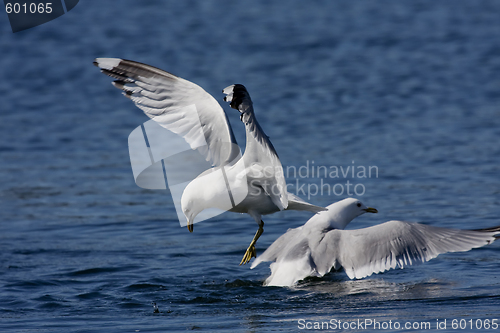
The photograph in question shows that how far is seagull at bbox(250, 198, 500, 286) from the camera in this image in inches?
234

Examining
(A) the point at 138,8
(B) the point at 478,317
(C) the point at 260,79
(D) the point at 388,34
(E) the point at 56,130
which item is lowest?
(B) the point at 478,317

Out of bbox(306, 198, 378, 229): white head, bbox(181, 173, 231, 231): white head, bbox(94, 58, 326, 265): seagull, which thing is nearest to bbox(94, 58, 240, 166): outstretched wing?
bbox(94, 58, 326, 265): seagull

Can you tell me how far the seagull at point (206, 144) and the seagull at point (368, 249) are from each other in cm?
40

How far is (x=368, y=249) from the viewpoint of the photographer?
19.7 ft

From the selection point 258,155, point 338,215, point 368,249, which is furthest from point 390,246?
point 258,155

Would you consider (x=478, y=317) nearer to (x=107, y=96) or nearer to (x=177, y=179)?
(x=177, y=179)

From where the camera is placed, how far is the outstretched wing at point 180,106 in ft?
19.7

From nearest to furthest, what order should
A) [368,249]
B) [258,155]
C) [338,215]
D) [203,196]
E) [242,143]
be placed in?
1. [258,155]
2. [203,196]
3. [368,249]
4. [338,215]
5. [242,143]

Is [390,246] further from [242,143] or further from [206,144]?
[242,143]

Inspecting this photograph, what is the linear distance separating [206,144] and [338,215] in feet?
5.21

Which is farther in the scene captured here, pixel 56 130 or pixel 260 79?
pixel 260 79

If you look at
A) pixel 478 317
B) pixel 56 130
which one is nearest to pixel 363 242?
pixel 478 317

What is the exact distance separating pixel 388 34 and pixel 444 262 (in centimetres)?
1350

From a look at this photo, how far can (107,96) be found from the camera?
15.4 m
